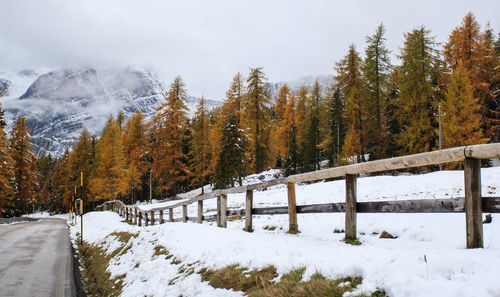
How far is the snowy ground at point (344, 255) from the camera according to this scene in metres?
2.92

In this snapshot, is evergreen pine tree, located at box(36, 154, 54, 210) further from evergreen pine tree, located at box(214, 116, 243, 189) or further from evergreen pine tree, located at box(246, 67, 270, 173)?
evergreen pine tree, located at box(246, 67, 270, 173)

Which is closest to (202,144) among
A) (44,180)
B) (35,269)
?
(35,269)

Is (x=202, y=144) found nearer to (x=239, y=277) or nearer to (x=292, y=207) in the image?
(x=292, y=207)

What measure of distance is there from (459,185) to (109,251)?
15244mm

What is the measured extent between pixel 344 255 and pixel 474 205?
1.63 m

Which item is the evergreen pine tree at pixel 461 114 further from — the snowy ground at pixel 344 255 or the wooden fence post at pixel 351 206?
the wooden fence post at pixel 351 206

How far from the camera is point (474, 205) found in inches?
143

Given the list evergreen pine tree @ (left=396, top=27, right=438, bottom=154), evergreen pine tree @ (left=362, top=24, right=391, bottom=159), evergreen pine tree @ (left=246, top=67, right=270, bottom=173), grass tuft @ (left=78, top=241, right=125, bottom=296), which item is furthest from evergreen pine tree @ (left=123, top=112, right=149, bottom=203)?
evergreen pine tree @ (left=396, top=27, right=438, bottom=154)

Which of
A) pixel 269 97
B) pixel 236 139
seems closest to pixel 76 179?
pixel 236 139

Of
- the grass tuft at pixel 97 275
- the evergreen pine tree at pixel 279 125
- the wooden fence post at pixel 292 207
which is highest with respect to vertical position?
the evergreen pine tree at pixel 279 125

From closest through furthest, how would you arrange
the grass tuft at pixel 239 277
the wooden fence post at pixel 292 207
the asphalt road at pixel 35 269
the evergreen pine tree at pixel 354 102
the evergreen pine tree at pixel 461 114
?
the grass tuft at pixel 239 277 → the wooden fence post at pixel 292 207 → the asphalt road at pixel 35 269 → the evergreen pine tree at pixel 461 114 → the evergreen pine tree at pixel 354 102

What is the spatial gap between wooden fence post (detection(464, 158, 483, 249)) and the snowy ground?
0.65 ft

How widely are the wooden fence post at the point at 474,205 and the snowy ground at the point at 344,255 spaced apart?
0.20 meters

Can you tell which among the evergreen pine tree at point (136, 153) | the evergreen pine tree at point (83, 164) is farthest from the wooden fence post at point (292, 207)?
the evergreen pine tree at point (83, 164)
